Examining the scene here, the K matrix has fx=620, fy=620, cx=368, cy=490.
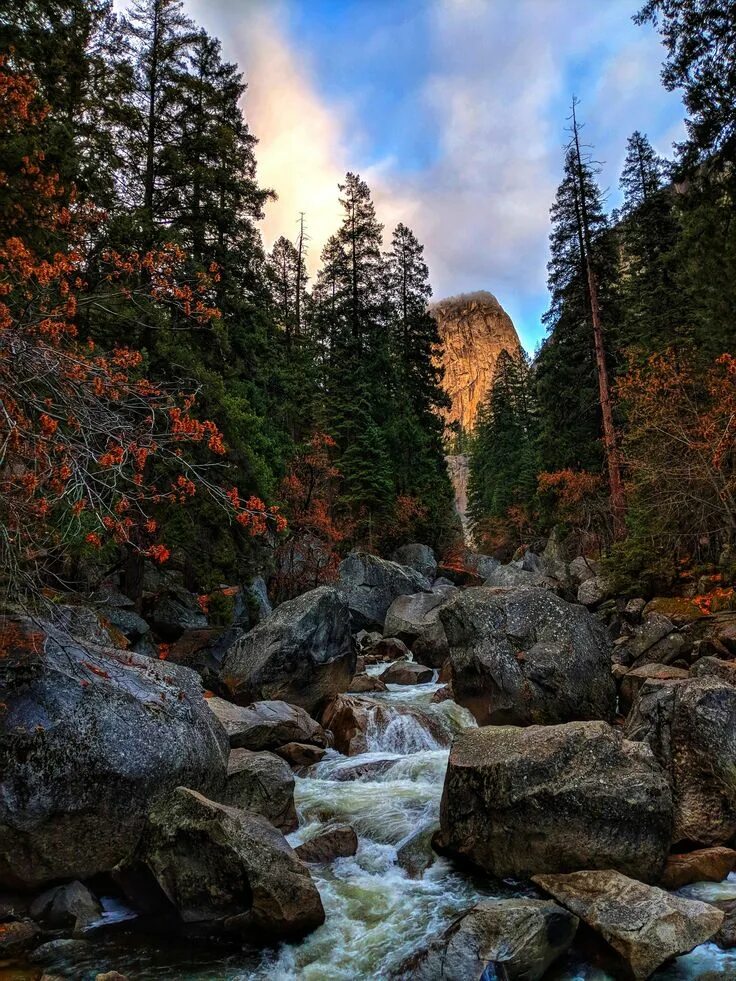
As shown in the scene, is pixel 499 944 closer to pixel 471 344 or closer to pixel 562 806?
pixel 562 806

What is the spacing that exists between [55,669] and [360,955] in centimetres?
420

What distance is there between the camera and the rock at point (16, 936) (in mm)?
5305

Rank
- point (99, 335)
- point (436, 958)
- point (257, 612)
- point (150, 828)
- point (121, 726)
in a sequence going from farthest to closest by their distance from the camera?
1. point (257, 612)
2. point (99, 335)
3. point (121, 726)
4. point (150, 828)
5. point (436, 958)

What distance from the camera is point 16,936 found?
544 cm

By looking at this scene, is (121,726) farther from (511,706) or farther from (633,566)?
(633,566)

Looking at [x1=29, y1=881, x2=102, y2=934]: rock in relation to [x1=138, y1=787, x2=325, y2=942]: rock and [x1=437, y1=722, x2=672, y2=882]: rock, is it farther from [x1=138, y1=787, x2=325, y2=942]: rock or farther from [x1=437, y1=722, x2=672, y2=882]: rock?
[x1=437, y1=722, x2=672, y2=882]: rock

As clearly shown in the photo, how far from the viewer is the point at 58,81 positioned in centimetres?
1192

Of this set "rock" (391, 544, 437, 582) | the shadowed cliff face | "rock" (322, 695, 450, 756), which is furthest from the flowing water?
the shadowed cliff face

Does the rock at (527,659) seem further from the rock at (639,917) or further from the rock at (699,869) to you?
the rock at (639,917)

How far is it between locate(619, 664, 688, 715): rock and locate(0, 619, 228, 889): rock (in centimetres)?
787

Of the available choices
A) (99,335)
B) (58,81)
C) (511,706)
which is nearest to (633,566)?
(511,706)

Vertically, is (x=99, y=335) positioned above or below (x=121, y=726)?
above

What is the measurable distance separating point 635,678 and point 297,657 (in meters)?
6.72

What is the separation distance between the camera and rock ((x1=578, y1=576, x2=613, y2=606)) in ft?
57.3
